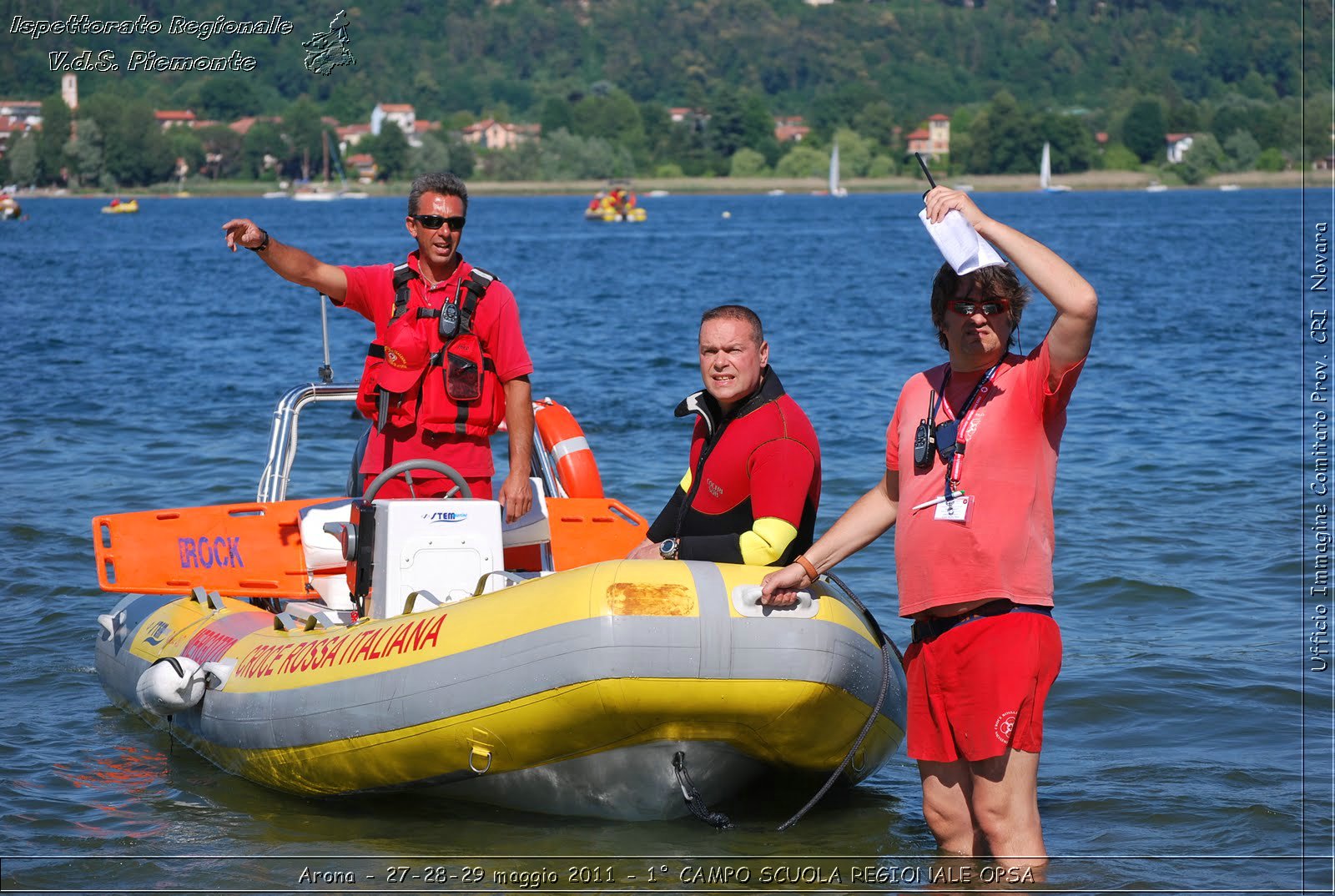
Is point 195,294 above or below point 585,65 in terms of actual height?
below

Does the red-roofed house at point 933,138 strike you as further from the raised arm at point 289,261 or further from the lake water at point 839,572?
the raised arm at point 289,261

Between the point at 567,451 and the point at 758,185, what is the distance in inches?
4883

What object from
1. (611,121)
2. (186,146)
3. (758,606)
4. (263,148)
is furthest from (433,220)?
(611,121)

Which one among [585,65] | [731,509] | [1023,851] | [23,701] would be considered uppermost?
[585,65]

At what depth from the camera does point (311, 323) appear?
25844 mm

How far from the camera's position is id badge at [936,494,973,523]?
368cm

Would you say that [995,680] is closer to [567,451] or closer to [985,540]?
[985,540]

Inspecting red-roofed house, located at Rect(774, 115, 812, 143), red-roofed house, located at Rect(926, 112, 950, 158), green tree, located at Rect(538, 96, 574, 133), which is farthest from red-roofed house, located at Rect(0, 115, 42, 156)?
red-roofed house, located at Rect(926, 112, 950, 158)

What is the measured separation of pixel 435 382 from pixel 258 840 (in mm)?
1631

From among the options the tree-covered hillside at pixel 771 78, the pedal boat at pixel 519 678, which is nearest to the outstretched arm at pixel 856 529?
the pedal boat at pixel 519 678

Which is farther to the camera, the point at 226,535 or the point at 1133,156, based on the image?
the point at 1133,156

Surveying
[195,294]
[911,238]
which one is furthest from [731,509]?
[911,238]

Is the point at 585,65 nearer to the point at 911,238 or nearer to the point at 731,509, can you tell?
the point at 911,238

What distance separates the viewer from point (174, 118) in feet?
403
